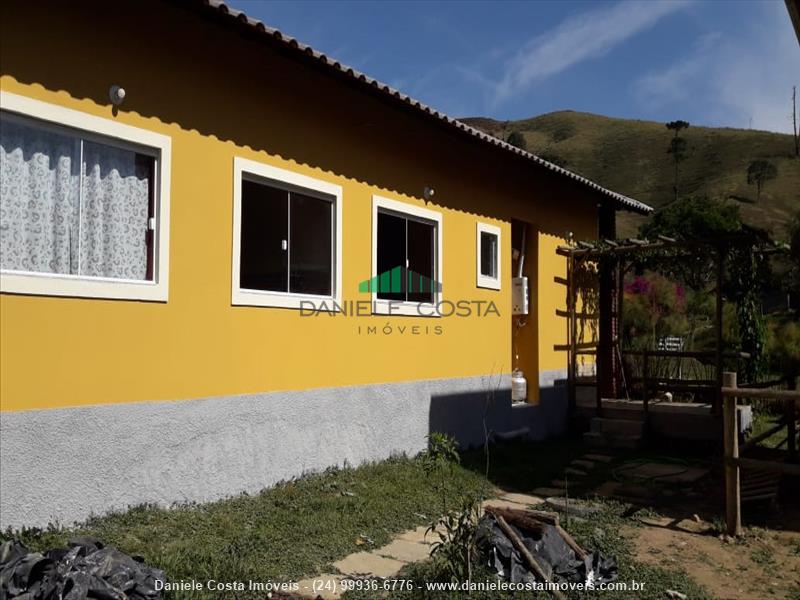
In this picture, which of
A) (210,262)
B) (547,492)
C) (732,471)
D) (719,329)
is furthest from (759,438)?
(210,262)

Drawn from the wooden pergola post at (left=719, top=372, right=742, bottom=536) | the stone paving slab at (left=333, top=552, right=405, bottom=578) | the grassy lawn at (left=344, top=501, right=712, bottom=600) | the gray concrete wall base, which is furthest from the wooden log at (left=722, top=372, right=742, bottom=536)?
the gray concrete wall base

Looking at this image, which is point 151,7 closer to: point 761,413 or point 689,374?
point 689,374

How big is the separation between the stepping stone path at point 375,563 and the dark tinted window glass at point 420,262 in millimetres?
3511

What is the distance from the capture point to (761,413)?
1238cm

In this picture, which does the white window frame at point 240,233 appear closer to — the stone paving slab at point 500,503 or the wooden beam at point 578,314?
the stone paving slab at point 500,503

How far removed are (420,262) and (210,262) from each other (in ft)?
11.5

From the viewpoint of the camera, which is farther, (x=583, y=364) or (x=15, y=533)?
(x=583, y=364)

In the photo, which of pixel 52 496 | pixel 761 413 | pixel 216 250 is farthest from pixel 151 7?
pixel 761 413

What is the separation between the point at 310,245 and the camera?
23.8 feet

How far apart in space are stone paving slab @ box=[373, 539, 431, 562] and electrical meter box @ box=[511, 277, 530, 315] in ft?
18.8

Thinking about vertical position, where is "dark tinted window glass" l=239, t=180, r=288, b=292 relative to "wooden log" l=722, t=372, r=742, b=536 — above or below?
above

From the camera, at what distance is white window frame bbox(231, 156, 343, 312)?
6277 mm

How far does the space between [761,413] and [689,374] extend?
62.1 inches

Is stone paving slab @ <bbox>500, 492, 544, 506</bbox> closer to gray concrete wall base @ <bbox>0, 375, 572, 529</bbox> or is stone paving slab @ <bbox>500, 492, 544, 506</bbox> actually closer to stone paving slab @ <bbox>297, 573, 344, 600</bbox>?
gray concrete wall base @ <bbox>0, 375, 572, 529</bbox>
